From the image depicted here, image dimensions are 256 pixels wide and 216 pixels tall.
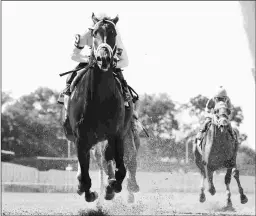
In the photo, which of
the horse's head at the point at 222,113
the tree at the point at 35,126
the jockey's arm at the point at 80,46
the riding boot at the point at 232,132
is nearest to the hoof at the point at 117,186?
the jockey's arm at the point at 80,46

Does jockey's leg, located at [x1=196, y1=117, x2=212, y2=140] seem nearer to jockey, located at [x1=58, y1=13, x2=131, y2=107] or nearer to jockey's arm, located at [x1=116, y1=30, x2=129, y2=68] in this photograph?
jockey, located at [x1=58, y1=13, x2=131, y2=107]

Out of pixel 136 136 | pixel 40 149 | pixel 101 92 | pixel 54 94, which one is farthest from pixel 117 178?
pixel 54 94

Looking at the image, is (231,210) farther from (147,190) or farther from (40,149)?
(40,149)

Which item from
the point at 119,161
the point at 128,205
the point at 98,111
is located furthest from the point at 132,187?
the point at 98,111

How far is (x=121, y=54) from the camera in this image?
441 inches

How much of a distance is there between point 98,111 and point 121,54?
1.23 meters

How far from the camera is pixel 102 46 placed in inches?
380

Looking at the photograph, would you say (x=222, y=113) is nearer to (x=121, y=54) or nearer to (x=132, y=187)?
(x=132, y=187)

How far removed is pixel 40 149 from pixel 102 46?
202 feet

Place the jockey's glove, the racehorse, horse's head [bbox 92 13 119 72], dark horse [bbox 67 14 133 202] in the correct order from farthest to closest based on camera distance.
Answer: the racehorse → the jockey's glove → dark horse [bbox 67 14 133 202] → horse's head [bbox 92 13 119 72]

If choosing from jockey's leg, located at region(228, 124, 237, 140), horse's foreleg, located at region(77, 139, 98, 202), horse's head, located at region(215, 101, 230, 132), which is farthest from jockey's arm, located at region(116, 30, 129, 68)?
jockey's leg, located at region(228, 124, 237, 140)

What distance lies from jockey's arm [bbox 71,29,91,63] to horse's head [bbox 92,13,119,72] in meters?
0.75

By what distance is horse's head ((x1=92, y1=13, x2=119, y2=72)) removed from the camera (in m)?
9.59

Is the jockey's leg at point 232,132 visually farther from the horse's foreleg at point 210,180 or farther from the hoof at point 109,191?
the hoof at point 109,191
